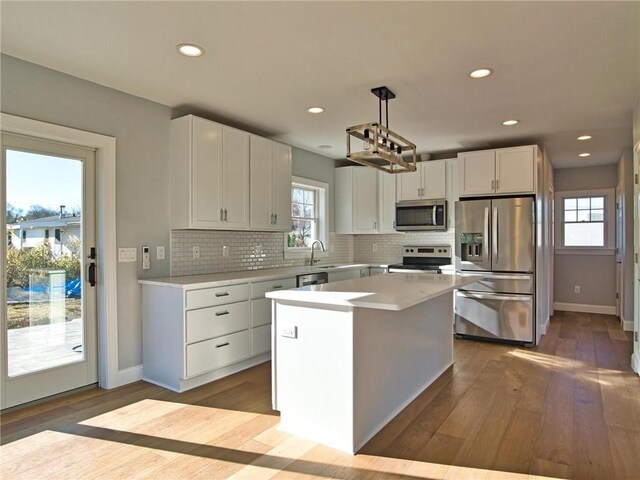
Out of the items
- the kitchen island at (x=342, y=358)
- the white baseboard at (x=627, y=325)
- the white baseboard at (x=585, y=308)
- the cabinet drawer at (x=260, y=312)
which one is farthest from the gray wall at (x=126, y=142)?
the white baseboard at (x=585, y=308)

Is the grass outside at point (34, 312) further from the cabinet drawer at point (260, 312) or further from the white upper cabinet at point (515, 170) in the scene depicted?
the white upper cabinet at point (515, 170)

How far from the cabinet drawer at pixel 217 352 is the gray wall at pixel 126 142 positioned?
1.97 ft

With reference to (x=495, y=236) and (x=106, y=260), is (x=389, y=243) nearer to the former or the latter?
(x=495, y=236)

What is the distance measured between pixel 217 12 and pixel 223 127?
1.79m

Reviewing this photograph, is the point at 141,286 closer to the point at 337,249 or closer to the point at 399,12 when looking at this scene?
the point at 399,12

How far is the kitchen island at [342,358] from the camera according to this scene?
2.36 m

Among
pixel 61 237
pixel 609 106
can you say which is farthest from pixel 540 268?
pixel 61 237

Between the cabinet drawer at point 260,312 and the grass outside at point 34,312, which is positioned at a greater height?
the grass outside at point 34,312

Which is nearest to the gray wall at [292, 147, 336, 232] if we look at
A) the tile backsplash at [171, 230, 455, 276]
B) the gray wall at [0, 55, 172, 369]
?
the tile backsplash at [171, 230, 455, 276]

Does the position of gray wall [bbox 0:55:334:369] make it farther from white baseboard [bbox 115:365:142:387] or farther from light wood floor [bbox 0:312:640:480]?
light wood floor [bbox 0:312:640:480]

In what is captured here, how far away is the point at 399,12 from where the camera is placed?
2.23 meters

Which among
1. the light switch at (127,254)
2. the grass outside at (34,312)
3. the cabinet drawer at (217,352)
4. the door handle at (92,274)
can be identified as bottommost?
the cabinet drawer at (217,352)

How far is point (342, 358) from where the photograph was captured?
2.38 meters

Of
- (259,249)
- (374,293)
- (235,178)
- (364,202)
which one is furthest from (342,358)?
(364,202)
